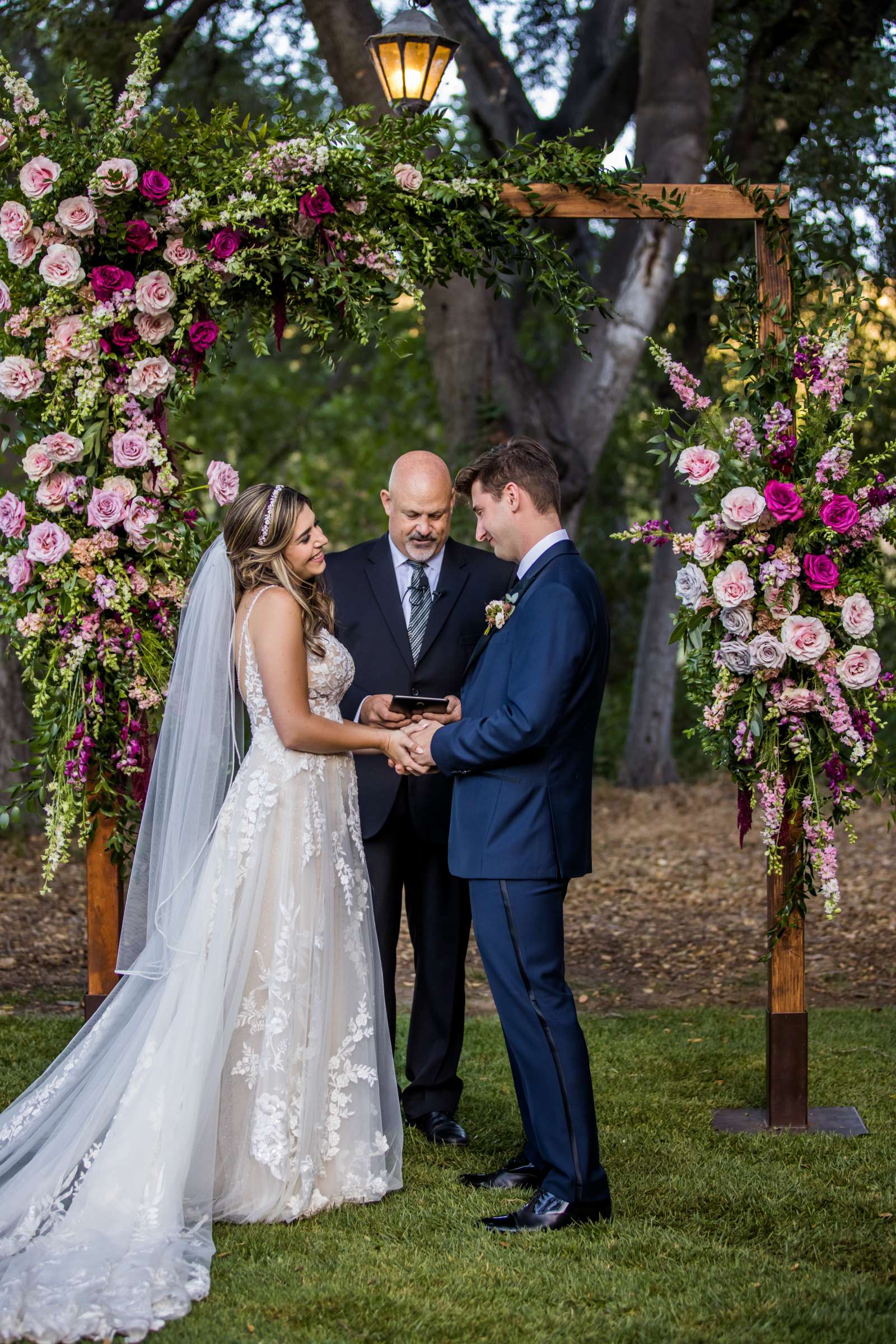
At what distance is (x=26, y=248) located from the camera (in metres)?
4.79

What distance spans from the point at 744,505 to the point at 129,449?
2.18 metres

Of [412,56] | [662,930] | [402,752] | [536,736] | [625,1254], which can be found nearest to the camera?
[625,1254]

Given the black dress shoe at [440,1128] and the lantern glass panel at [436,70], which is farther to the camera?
the lantern glass panel at [436,70]

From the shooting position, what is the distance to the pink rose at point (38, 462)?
4.77m

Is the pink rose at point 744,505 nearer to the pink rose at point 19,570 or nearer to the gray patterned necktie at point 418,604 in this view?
the gray patterned necktie at point 418,604

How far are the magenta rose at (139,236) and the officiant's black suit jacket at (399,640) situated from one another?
51.7 inches

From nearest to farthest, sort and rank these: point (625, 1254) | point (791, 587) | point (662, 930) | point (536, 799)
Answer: point (625, 1254)
point (536, 799)
point (791, 587)
point (662, 930)

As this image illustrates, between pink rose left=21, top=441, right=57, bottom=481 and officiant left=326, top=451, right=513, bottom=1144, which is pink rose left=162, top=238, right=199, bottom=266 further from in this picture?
officiant left=326, top=451, right=513, bottom=1144

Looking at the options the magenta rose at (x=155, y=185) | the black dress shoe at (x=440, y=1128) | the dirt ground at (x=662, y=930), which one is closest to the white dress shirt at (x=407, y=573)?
the magenta rose at (x=155, y=185)

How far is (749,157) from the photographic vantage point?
12.2 m

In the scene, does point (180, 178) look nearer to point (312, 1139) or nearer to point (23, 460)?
point (23, 460)

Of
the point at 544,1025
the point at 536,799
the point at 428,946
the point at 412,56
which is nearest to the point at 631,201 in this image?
the point at 412,56

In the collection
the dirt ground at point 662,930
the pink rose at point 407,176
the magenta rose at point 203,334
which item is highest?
the pink rose at point 407,176

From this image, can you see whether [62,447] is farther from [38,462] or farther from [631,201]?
[631,201]
